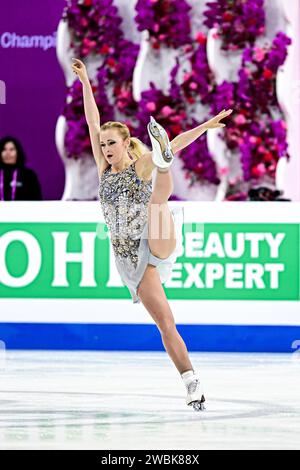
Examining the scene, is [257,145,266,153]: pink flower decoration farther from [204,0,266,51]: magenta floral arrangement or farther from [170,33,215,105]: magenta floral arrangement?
[204,0,266,51]: magenta floral arrangement

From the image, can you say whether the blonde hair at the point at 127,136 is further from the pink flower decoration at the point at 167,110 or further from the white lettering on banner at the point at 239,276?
the pink flower decoration at the point at 167,110

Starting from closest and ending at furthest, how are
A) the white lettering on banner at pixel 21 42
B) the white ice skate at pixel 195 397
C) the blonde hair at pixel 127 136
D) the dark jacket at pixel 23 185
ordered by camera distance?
the white ice skate at pixel 195 397 → the blonde hair at pixel 127 136 → the dark jacket at pixel 23 185 → the white lettering on banner at pixel 21 42

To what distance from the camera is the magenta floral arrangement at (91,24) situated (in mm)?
10555

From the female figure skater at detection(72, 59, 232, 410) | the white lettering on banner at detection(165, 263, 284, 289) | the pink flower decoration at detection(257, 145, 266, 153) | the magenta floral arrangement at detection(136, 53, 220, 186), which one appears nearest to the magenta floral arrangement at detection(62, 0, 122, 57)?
the magenta floral arrangement at detection(136, 53, 220, 186)

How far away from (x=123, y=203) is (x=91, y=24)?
16.0 ft

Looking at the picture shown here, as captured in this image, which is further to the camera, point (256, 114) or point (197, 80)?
point (197, 80)

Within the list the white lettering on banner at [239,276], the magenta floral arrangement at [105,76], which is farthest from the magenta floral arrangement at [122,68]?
the white lettering on banner at [239,276]

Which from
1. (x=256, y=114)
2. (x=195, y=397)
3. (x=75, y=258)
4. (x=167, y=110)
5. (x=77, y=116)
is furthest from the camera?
(x=77, y=116)

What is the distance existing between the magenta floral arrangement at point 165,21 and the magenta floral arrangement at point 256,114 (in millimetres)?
590

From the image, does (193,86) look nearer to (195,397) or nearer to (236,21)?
(236,21)

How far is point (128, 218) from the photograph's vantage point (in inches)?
236

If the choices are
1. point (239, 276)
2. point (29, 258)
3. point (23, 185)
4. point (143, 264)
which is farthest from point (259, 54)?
point (143, 264)
